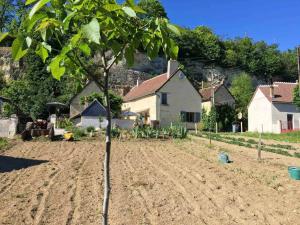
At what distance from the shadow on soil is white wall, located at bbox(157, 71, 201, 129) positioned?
A: 2606 cm

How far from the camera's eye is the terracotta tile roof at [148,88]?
4248cm

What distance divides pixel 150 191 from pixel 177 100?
3256cm

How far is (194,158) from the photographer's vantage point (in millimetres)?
16672

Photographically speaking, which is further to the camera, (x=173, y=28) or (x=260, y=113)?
(x=260, y=113)

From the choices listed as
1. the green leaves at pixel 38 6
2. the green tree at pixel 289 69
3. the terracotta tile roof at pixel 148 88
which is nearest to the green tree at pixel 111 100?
the terracotta tile roof at pixel 148 88

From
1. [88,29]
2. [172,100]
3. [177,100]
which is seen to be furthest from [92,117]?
[88,29]

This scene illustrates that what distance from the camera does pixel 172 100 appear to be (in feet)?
138

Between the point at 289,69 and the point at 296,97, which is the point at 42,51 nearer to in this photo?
the point at 296,97

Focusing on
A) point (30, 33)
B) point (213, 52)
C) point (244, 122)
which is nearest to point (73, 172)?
point (30, 33)

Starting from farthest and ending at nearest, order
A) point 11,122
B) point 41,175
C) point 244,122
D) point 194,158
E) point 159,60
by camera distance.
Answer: point 159,60
point 244,122
point 11,122
point 194,158
point 41,175

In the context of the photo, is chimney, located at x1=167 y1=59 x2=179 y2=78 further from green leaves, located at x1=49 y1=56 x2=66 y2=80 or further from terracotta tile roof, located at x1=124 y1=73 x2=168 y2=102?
green leaves, located at x1=49 y1=56 x2=66 y2=80

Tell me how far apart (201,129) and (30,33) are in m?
38.6

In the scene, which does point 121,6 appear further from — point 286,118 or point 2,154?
point 286,118

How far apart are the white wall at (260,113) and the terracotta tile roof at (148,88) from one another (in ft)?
Result: 30.4
